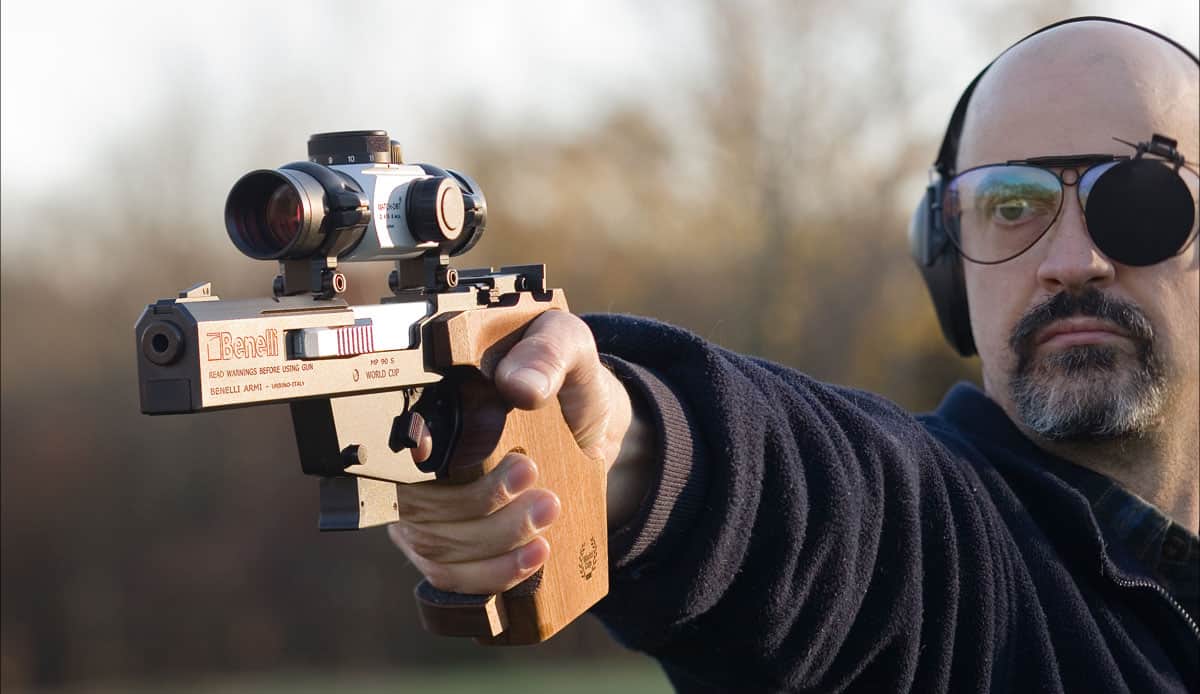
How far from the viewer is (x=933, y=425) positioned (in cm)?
422

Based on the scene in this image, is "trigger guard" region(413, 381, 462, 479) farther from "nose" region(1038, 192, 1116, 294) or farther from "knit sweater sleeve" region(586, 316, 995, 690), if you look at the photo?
"nose" region(1038, 192, 1116, 294)

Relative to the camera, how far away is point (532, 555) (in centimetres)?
271

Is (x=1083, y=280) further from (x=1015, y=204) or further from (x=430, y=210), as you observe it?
(x=430, y=210)

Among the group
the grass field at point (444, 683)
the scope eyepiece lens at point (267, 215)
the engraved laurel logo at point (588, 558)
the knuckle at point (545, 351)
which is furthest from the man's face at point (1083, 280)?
the grass field at point (444, 683)

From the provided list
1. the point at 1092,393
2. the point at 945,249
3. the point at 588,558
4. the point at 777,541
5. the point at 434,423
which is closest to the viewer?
the point at 434,423

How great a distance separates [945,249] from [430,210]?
241 centimetres

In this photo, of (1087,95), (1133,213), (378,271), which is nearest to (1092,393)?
(1133,213)

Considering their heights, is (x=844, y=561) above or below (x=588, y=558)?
below

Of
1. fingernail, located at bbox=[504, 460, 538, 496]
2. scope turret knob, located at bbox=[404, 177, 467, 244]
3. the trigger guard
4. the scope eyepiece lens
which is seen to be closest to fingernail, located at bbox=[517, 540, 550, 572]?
fingernail, located at bbox=[504, 460, 538, 496]

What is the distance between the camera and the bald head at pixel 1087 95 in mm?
4277

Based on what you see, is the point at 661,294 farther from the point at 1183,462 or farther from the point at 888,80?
the point at 1183,462

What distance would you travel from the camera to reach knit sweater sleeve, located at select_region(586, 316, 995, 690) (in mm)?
3010

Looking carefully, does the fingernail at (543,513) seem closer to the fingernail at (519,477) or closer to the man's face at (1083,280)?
the fingernail at (519,477)

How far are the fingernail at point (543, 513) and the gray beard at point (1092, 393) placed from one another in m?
2.02
